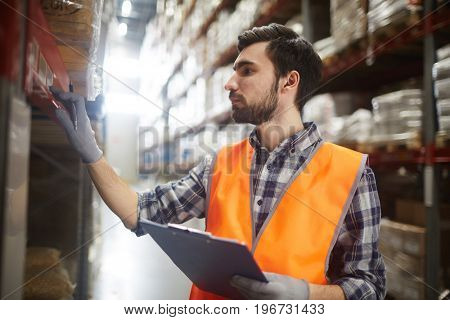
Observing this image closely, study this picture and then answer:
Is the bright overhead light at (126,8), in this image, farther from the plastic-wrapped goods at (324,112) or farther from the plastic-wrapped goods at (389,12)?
the plastic-wrapped goods at (324,112)

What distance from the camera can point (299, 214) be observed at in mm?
1073

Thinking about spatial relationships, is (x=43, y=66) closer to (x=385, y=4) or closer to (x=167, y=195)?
(x=167, y=195)

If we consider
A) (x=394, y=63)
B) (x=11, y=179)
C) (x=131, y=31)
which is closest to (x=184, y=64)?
(x=131, y=31)

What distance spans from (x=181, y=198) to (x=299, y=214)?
343 mm

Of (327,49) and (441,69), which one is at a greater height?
(327,49)

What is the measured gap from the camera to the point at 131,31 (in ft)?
4.74

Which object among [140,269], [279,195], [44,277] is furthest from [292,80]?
[44,277]

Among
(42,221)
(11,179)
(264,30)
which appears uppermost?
(264,30)

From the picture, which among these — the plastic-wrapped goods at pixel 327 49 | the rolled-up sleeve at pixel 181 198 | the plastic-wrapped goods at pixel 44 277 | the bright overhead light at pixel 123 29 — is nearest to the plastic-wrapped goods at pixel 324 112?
the plastic-wrapped goods at pixel 327 49

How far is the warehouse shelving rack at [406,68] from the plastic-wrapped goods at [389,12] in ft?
0.21

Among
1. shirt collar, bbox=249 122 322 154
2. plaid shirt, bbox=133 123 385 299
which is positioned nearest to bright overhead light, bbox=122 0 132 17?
plaid shirt, bbox=133 123 385 299

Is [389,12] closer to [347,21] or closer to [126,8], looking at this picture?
[347,21]
